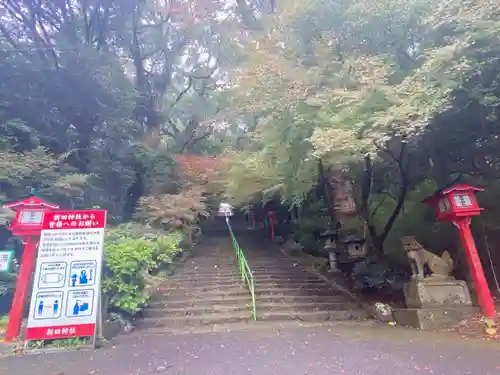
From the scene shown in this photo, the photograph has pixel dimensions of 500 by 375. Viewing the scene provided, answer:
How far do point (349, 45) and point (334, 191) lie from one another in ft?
15.9

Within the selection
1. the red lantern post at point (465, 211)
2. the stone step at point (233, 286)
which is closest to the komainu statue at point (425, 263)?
the red lantern post at point (465, 211)

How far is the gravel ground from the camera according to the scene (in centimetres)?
408

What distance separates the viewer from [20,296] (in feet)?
18.3

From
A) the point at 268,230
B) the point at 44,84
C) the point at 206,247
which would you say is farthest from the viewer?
the point at 268,230

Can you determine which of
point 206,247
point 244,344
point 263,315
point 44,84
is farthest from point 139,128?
point 244,344

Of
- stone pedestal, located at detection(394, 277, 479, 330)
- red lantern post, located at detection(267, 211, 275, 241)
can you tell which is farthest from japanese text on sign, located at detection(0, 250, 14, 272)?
red lantern post, located at detection(267, 211, 275, 241)

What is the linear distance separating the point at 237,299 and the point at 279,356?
10.5 feet

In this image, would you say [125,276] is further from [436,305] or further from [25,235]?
[436,305]

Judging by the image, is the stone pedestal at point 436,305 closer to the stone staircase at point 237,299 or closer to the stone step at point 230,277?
the stone staircase at point 237,299

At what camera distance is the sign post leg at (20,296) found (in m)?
5.50

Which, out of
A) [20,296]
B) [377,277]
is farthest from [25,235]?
[377,277]

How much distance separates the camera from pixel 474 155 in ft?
26.1

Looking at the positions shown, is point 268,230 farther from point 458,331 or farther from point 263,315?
point 458,331

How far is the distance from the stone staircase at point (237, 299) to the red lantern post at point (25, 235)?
2.02m
